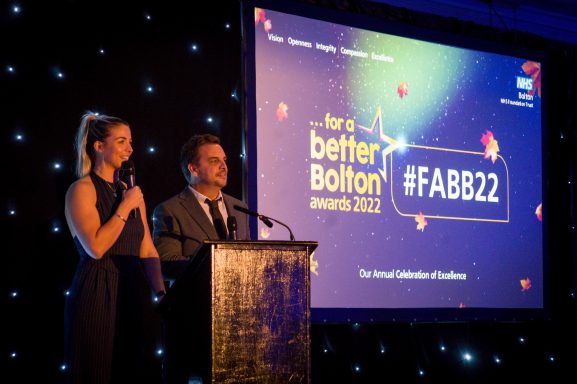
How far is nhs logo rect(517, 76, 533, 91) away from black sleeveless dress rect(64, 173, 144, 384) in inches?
117

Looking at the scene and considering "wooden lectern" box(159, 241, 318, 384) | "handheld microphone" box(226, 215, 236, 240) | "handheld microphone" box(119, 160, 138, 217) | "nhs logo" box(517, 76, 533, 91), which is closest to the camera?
"wooden lectern" box(159, 241, 318, 384)

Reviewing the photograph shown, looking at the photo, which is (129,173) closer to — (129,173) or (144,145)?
(129,173)

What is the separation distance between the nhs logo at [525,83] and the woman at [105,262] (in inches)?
114

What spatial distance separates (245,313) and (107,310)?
3.20 ft

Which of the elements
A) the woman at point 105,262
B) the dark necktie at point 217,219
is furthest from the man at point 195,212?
the woman at point 105,262

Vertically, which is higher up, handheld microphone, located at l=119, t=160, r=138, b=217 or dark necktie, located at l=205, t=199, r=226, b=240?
handheld microphone, located at l=119, t=160, r=138, b=217

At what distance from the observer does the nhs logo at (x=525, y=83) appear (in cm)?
534

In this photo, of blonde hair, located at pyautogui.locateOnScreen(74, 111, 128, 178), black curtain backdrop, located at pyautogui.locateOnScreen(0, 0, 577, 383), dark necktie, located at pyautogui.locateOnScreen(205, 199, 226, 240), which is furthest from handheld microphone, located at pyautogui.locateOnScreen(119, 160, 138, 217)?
black curtain backdrop, located at pyautogui.locateOnScreen(0, 0, 577, 383)

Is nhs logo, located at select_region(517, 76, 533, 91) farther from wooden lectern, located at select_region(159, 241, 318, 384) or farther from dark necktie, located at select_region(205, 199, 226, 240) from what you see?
wooden lectern, located at select_region(159, 241, 318, 384)

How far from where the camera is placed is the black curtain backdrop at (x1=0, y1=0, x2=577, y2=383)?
386 cm

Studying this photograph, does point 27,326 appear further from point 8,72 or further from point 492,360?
point 492,360

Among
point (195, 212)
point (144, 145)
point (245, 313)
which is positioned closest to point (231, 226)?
point (245, 313)

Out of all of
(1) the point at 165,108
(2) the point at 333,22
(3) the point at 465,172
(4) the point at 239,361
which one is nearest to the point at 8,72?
(1) the point at 165,108

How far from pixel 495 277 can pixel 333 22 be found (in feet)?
6.23
